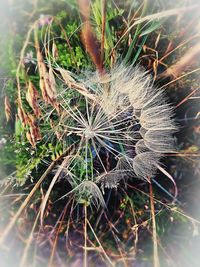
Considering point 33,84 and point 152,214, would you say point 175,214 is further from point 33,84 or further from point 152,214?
point 33,84

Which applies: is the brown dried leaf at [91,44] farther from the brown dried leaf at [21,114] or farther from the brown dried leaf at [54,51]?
the brown dried leaf at [21,114]

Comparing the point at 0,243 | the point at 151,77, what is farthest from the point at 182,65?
the point at 0,243

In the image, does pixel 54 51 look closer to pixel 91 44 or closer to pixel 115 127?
pixel 91 44

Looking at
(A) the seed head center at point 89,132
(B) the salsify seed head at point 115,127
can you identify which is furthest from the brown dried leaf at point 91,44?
(A) the seed head center at point 89,132

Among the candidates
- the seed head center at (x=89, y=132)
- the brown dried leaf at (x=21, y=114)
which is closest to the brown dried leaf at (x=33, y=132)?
the brown dried leaf at (x=21, y=114)

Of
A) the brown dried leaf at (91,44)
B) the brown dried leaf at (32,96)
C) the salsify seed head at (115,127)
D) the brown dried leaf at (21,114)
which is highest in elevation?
the brown dried leaf at (91,44)

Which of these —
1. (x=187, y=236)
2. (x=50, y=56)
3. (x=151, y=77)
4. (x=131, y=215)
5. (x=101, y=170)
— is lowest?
(x=187, y=236)

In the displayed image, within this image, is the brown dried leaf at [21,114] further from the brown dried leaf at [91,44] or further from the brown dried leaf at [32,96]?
the brown dried leaf at [91,44]

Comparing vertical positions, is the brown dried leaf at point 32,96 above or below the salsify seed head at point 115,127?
above

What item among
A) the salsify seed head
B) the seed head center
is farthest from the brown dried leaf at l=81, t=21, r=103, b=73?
the seed head center

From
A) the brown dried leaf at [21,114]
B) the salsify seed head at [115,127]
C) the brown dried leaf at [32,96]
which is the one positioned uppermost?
the brown dried leaf at [32,96]

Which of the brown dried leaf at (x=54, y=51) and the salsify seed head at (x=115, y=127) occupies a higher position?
the brown dried leaf at (x=54, y=51)
